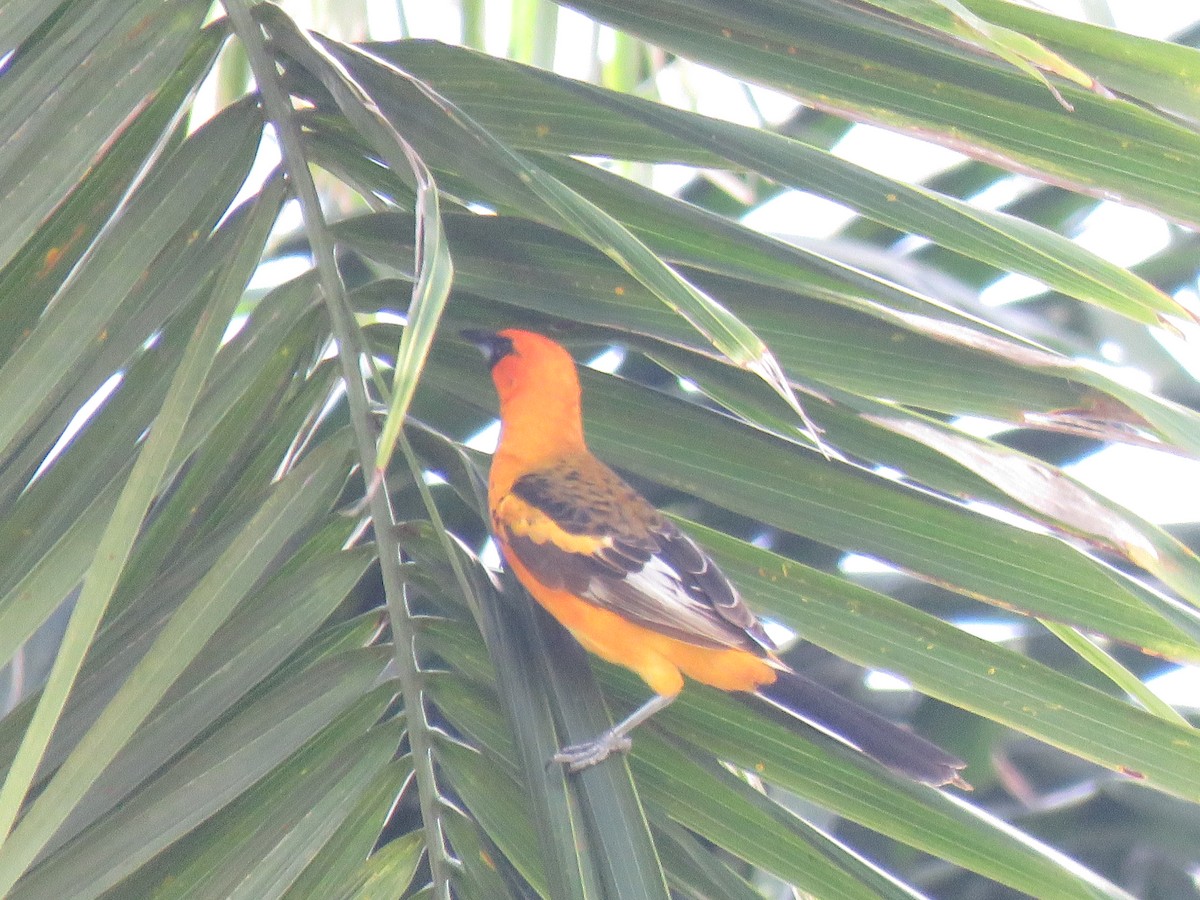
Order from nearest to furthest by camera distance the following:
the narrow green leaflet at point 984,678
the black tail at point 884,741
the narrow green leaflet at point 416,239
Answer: the narrow green leaflet at point 416,239
the narrow green leaflet at point 984,678
the black tail at point 884,741

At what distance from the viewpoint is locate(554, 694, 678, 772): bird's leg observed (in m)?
1.38

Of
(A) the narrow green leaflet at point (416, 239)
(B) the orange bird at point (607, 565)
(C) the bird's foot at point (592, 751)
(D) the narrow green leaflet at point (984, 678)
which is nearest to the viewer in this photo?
(A) the narrow green leaflet at point (416, 239)

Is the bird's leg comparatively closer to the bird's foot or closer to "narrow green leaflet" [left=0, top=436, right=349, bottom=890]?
the bird's foot

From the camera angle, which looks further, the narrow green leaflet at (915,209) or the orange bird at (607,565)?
the orange bird at (607,565)

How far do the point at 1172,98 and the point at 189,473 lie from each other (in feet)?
4.60

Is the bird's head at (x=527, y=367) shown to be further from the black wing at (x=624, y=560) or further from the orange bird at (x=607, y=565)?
the black wing at (x=624, y=560)

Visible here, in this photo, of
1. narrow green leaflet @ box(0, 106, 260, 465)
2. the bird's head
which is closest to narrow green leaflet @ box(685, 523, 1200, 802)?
the bird's head

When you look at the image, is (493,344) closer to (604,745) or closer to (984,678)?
(604,745)

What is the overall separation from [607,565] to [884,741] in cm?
67

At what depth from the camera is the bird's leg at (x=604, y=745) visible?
1377 mm

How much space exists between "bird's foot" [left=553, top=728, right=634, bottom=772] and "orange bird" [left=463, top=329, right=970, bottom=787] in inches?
12.5

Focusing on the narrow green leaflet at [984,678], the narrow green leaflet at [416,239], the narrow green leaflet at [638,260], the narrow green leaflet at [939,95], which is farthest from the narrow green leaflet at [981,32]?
the narrow green leaflet at [984,678]

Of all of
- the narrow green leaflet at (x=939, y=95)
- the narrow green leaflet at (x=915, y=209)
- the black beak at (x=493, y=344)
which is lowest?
the black beak at (x=493, y=344)

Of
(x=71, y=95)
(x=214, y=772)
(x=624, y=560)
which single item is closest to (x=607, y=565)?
(x=624, y=560)
